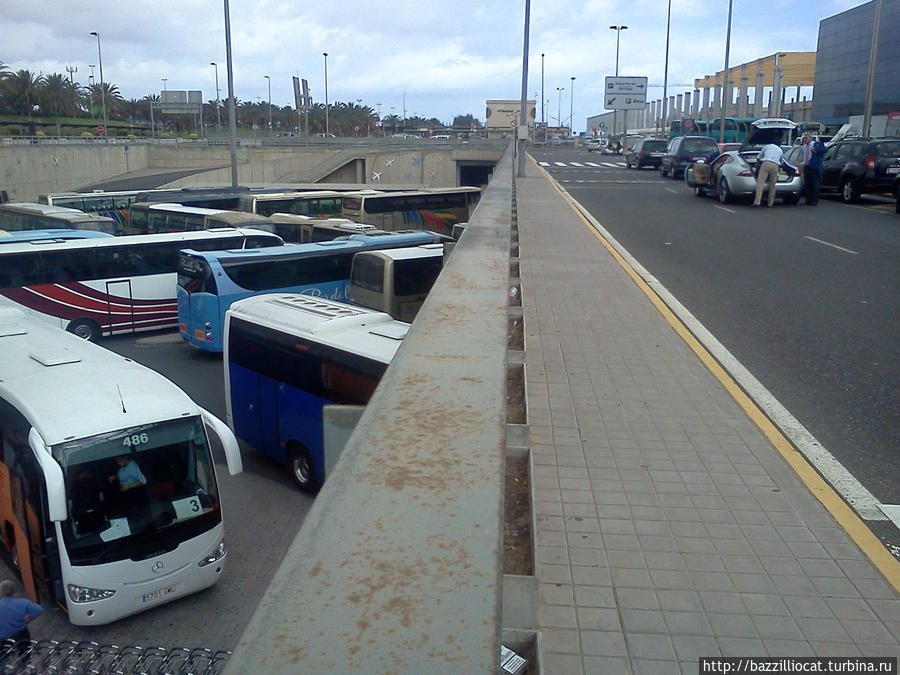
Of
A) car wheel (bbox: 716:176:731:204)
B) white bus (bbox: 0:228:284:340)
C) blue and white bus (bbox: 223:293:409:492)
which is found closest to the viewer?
blue and white bus (bbox: 223:293:409:492)

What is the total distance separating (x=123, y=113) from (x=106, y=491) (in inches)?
4095

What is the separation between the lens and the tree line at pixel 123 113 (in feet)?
235

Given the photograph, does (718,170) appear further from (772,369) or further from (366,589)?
(366,589)

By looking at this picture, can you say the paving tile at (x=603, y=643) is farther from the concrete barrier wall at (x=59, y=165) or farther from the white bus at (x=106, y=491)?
the concrete barrier wall at (x=59, y=165)

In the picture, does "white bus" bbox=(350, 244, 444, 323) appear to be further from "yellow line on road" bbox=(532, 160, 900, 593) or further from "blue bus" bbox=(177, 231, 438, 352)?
"yellow line on road" bbox=(532, 160, 900, 593)

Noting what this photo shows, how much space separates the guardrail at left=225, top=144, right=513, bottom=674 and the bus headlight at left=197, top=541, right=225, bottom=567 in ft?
21.3

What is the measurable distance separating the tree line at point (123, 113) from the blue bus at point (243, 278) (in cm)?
5437

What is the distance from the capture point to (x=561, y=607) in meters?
3.40

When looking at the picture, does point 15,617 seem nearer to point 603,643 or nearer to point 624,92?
point 603,643

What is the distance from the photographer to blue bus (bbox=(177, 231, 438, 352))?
1848 centimetres

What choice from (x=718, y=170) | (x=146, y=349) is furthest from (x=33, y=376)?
(x=718, y=170)

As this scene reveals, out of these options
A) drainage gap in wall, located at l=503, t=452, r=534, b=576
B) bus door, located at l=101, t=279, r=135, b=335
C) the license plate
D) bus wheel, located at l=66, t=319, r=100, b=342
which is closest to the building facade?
bus door, located at l=101, t=279, r=135, b=335

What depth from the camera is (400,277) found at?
18.5 metres

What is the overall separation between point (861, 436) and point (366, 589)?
197 inches
